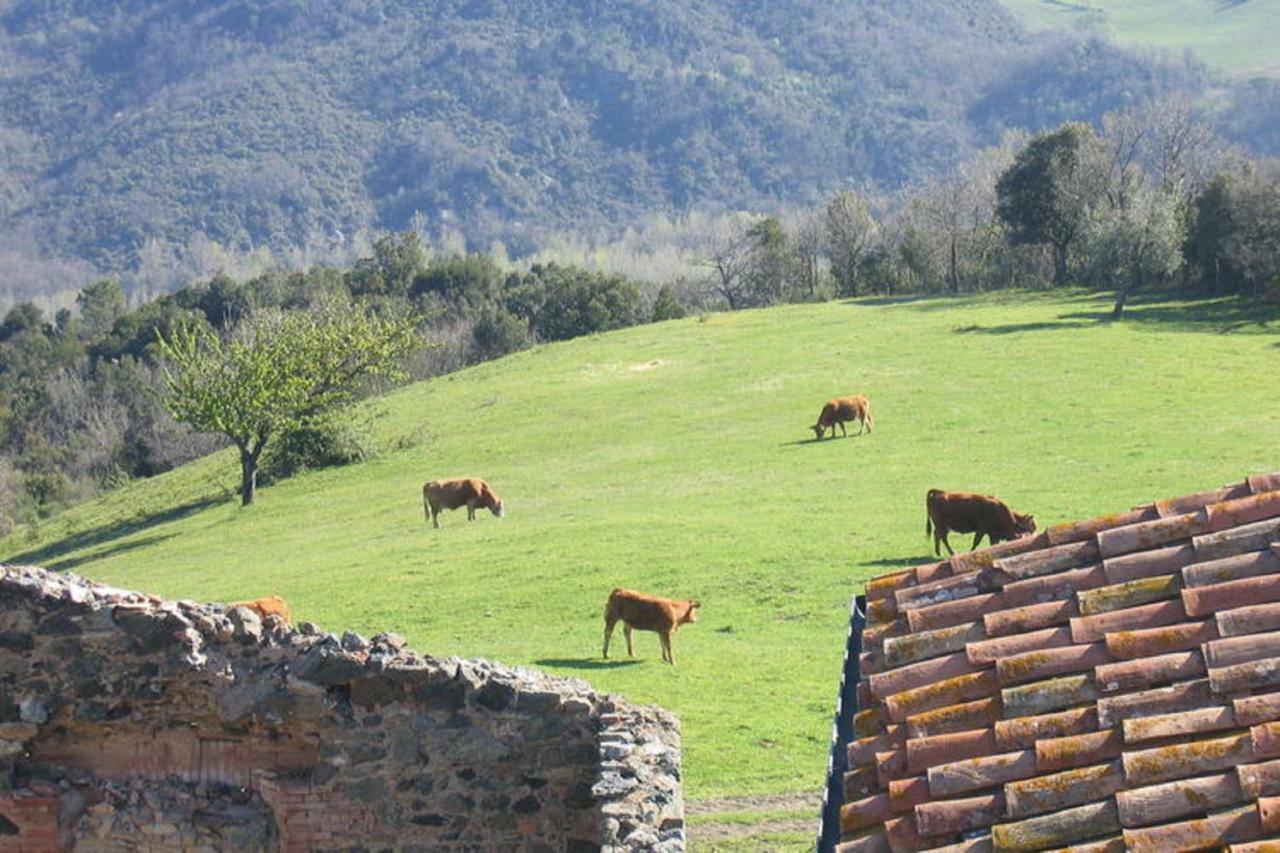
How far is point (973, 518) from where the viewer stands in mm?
31859

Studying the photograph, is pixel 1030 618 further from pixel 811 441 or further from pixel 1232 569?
pixel 811 441

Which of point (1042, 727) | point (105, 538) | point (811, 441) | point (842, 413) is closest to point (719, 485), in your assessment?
point (811, 441)

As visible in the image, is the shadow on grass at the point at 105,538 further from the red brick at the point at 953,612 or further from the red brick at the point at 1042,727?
the red brick at the point at 1042,727

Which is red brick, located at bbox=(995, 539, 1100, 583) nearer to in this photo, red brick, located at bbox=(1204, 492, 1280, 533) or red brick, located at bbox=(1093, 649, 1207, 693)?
red brick, located at bbox=(1204, 492, 1280, 533)

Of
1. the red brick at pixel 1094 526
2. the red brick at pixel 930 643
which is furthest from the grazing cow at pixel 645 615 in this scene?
the red brick at pixel 930 643

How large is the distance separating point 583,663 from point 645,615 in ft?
3.70

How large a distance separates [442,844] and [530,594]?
18.2 m

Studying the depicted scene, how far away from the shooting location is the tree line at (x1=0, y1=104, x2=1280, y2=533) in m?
65.9

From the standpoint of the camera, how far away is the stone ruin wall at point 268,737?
12953mm

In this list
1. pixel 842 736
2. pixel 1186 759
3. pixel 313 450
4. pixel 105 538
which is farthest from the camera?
pixel 313 450

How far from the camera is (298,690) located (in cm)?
1299

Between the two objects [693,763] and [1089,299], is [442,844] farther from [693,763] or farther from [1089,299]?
[1089,299]

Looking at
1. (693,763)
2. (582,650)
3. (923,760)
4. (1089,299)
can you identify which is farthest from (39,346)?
(923,760)

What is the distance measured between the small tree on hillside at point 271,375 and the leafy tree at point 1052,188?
127 ft
